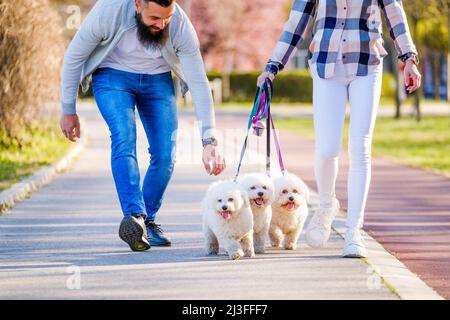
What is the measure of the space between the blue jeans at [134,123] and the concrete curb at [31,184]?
2.78 metres

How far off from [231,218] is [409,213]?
11.6 feet

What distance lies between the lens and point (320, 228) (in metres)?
7.61

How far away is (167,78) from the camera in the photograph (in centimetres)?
781

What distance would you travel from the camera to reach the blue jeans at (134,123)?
24.8ft

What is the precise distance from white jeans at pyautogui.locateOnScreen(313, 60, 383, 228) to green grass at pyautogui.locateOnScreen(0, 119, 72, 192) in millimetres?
4898

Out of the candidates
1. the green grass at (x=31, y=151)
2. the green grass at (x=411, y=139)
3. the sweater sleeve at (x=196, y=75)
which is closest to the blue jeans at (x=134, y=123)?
the sweater sleeve at (x=196, y=75)

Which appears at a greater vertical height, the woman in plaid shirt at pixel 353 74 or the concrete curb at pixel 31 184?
the woman in plaid shirt at pixel 353 74

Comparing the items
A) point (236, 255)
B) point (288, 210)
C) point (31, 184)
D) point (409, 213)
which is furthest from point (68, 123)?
point (31, 184)

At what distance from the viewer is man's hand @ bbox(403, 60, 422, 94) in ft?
23.9

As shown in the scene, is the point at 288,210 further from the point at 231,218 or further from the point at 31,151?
the point at 31,151

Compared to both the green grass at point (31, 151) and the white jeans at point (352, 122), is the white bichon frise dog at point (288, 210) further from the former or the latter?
the green grass at point (31, 151)
